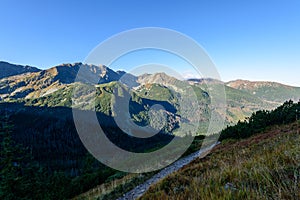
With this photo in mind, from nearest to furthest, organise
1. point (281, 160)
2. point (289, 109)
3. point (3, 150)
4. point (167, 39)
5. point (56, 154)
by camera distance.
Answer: point (281, 160) < point (167, 39) < point (3, 150) < point (289, 109) < point (56, 154)

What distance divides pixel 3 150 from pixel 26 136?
482ft

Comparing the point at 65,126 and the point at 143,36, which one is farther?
the point at 65,126

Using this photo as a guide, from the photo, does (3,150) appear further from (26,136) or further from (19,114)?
(19,114)

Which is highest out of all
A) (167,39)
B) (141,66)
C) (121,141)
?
(167,39)

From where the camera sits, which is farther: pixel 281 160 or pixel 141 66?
pixel 141 66

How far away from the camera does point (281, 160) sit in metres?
4.32

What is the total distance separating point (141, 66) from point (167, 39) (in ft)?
6.51

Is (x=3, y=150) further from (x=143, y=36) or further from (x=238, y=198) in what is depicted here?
Result: (x=238, y=198)

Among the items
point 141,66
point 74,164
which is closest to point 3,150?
point 141,66

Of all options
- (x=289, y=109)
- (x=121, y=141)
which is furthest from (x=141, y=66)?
(x=121, y=141)

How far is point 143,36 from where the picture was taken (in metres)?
10.0

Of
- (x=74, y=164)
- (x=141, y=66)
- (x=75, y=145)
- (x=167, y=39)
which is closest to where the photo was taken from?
(x=167, y=39)

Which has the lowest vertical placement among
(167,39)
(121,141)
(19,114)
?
(121,141)

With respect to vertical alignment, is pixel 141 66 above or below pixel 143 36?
below
